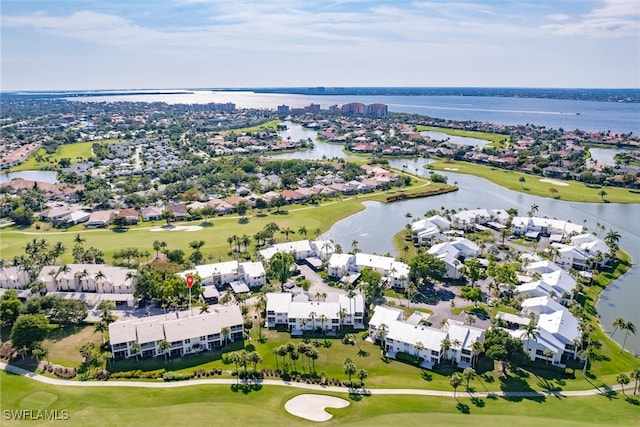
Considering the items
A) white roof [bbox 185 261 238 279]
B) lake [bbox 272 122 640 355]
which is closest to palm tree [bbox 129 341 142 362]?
white roof [bbox 185 261 238 279]

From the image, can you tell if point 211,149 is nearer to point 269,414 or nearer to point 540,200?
point 540,200

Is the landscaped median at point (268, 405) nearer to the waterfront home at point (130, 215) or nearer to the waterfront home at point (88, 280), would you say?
the waterfront home at point (88, 280)

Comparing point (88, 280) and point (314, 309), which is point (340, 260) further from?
point (88, 280)

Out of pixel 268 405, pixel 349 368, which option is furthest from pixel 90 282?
pixel 349 368

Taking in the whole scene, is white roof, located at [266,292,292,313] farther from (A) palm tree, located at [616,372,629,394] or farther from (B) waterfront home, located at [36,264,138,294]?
(A) palm tree, located at [616,372,629,394]

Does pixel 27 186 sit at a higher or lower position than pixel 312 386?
higher

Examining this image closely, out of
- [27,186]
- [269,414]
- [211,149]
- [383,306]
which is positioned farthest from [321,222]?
[211,149]
